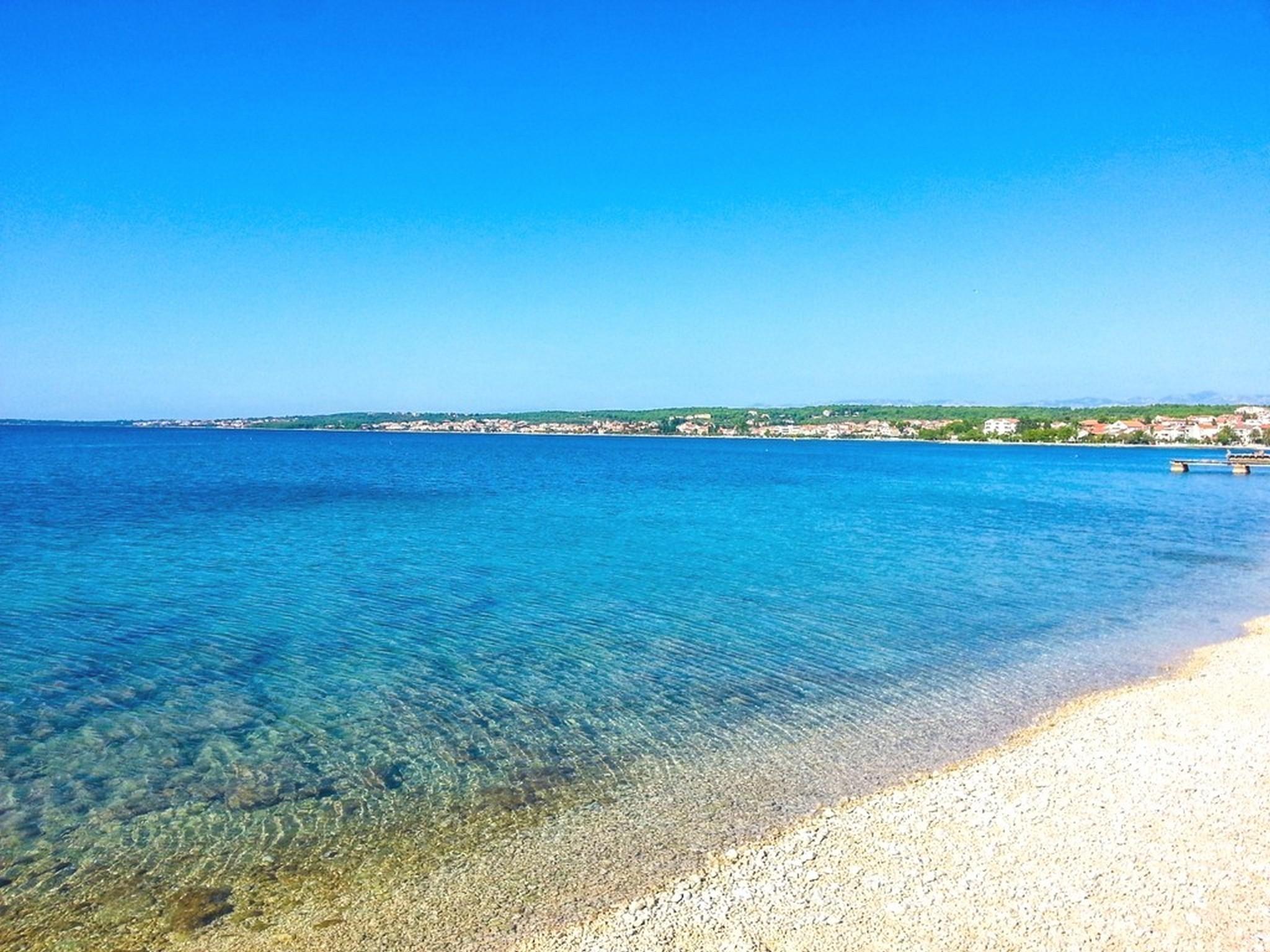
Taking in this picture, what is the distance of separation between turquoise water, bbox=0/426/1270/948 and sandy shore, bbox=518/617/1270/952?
204 cm

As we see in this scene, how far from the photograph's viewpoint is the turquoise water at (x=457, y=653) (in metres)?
9.45

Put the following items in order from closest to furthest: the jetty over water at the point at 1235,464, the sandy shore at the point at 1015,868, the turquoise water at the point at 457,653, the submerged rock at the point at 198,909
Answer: the sandy shore at the point at 1015,868 < the submerged rock at the point at 198,909 < the turquoise water at the point at 457,653 < the jetty over water at the point at 1235,464

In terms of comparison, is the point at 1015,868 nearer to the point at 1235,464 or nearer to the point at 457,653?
the point at 457,653

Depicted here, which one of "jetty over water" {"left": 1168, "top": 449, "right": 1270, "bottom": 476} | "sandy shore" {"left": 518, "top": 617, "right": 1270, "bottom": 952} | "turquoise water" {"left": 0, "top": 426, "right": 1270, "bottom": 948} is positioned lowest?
"jetty over water" {"left": 1168, "top": 449, "right": 1270, "bottom": 476}

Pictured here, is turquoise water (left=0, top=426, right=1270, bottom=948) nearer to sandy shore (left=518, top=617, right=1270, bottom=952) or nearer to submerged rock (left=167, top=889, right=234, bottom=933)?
submerged rock (left=167, top=889, right=234, bottom=933)

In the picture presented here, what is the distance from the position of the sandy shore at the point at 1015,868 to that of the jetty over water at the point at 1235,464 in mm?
90537

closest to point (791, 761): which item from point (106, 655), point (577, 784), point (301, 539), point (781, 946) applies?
point (577, 784)

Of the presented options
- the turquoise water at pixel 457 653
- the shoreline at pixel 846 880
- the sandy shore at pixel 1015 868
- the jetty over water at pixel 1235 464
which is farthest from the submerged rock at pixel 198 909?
the jetty over water at pixel 1235 464

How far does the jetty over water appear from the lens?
8506 centimetres

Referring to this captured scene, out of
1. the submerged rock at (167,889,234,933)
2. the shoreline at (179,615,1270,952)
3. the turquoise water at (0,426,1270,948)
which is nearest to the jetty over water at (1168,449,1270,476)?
the turquoise water at (0,426,1270,948)

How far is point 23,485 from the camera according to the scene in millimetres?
55562

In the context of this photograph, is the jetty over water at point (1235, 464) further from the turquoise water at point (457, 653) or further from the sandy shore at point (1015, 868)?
the sandy shore at point (1015, 868)

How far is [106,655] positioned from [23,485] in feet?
170

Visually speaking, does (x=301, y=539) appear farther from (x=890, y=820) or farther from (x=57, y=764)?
(x=890, y=820)
